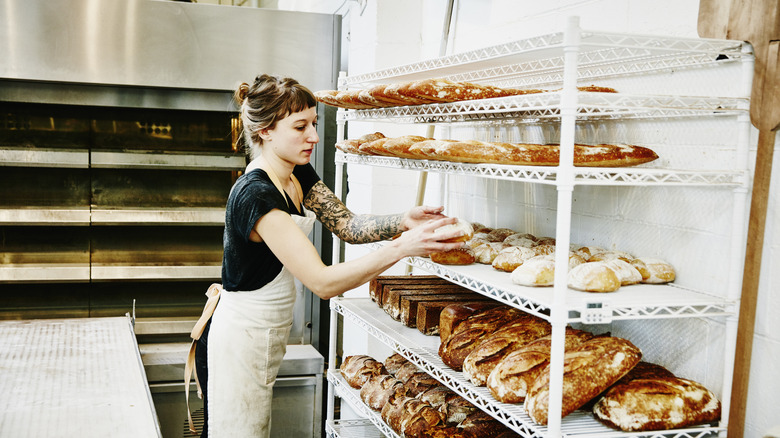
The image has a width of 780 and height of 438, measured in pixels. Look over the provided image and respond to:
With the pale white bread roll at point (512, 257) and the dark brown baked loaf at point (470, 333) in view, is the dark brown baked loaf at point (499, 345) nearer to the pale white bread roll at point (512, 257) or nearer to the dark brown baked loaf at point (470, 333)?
the dark brown baked loaf at point (470, 333)

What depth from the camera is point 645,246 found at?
6.40 ft

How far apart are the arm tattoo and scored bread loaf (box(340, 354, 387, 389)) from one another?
1.83 feet

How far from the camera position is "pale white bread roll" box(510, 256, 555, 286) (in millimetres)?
1732

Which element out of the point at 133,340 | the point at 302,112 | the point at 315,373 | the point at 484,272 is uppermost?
the point at 302,112

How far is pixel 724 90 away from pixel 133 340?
226 cm

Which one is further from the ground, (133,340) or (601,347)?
(601,347)

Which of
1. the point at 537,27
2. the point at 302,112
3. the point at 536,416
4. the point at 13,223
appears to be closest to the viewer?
the point at 536,416

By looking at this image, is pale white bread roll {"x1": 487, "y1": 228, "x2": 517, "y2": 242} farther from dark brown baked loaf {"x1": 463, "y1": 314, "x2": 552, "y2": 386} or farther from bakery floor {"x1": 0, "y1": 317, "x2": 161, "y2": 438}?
bakery floor {"x1": 0, "y1": 317, "x2": 161, "y2": 438}

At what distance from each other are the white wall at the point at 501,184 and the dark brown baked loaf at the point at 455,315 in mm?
356

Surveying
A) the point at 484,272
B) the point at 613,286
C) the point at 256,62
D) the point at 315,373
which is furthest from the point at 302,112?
the point at 315,373

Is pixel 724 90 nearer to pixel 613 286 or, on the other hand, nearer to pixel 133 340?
pixel 613 286

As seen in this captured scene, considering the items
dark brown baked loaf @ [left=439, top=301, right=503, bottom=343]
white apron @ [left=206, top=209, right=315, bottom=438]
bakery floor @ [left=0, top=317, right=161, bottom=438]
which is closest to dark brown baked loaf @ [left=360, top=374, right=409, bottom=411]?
dark brown baked loaf @ [left=439, top=301, right=503, bottom=343]

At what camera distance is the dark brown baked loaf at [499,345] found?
6.14 feet

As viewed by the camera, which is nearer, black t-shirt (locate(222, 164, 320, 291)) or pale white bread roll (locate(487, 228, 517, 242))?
black t-shirt (locate(222, 164, 320, 291))
